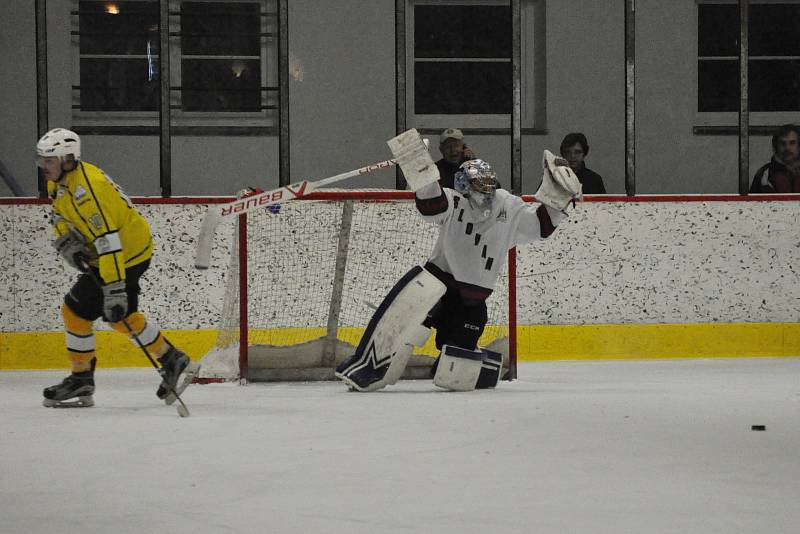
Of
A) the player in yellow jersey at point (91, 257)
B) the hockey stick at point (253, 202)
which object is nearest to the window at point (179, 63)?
the hockey stick at point (253, 202)

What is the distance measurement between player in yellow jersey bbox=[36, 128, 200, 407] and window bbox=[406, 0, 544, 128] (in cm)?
619

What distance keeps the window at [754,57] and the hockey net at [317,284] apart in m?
5.59

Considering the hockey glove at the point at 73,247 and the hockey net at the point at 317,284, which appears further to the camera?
the hockey net at the point at 317,284

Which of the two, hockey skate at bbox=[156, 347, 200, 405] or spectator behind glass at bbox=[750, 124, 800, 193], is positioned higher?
spectator behind glass at bbox=[750, 124, 800, 193]

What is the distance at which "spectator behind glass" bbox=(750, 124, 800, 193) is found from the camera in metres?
7.96

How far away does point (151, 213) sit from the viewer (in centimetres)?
733

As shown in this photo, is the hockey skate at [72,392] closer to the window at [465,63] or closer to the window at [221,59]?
the window at [221,59]

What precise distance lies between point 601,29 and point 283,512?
889 cm

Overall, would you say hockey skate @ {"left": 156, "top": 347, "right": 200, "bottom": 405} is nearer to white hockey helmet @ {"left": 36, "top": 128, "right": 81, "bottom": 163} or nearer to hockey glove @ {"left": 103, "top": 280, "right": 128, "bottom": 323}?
hockey glove @ {"left": 103, "top": 280, "right": 128, "bottom": 323}

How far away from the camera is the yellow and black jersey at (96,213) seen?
5.25 m

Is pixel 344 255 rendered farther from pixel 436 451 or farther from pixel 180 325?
pixel 436 451

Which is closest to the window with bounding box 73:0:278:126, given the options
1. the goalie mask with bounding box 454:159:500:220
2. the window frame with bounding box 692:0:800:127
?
the window frame with bounding box 692:0:800:127

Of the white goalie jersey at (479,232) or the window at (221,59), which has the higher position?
the window at (221,59)

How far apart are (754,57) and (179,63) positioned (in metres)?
5.08
